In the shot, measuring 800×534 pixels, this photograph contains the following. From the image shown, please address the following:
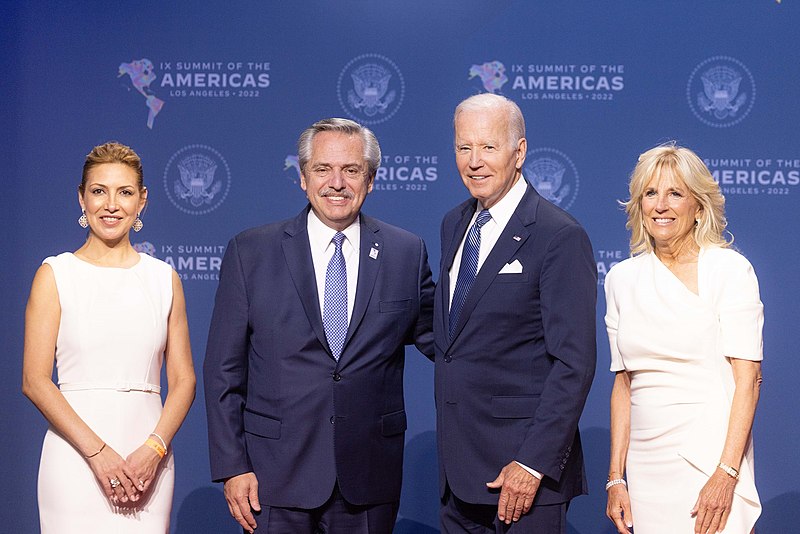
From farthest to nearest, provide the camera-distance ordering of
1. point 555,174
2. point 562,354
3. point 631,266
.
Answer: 1. point 555,174
2. point 631,266
3. point 562,354

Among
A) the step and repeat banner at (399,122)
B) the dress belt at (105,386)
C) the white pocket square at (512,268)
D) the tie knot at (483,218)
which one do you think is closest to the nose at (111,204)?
the dress belt at (105,386)

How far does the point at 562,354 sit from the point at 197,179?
8.95 ft

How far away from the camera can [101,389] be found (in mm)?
2959

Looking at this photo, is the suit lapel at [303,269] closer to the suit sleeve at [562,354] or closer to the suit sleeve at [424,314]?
the suit sleeve at [424,314]

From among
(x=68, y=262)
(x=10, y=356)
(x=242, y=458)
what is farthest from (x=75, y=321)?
(x=10, y=356)

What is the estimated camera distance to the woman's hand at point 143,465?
2916 mm

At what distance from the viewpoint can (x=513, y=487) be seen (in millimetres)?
2578

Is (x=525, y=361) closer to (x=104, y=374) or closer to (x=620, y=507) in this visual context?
(x=620, y=507)

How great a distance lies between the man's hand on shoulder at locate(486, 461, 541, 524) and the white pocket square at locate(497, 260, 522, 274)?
541 mm

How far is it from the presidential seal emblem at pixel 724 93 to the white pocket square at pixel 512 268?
90.7 inches

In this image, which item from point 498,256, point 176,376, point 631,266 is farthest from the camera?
point 176,376

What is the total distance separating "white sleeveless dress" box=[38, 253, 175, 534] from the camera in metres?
2.91

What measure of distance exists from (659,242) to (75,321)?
1853mm

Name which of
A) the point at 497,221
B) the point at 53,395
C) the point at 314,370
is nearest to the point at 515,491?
the point at 314,370
